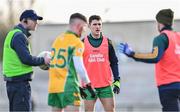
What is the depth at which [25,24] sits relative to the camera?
1249 centimetres

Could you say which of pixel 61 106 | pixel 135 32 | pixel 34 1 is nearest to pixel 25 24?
pixel 61 106

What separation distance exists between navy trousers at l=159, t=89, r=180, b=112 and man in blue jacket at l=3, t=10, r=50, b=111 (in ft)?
6.51

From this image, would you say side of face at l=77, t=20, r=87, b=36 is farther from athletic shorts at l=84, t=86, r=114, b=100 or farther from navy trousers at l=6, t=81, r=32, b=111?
athletic shorts at l=84, t=86, r=114, b=100

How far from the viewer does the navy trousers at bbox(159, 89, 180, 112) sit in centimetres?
1157

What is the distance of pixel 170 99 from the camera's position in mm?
11594

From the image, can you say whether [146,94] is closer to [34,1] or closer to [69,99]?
[69,99]

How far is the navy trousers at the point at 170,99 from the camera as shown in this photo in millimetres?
11570

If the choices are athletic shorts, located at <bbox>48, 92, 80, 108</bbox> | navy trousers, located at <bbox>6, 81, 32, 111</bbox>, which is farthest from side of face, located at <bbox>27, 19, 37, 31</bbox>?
athletic shorts, located at <bbox>48, 92, 80, 108</bbox>

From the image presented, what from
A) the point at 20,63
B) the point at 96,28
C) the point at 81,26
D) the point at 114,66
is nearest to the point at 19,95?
the point at 20,63

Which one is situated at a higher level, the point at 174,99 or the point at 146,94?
the point at 174,99

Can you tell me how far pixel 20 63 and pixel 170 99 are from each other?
2497 millimetres

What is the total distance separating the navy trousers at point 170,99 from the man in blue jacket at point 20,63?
6.51 ft

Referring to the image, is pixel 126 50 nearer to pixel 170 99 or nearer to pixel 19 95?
pixel 170 99

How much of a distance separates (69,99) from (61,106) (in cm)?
22
